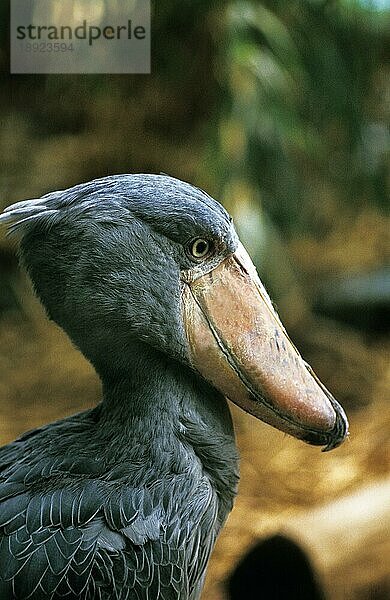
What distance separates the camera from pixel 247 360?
0.72 m

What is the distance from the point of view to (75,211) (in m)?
0.69

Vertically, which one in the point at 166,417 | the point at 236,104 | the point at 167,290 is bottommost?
the point at 166,417

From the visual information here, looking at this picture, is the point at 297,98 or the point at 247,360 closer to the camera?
the point at 247,360

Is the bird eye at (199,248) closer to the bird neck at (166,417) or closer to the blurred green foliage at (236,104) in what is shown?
the bird neck at (166,417)

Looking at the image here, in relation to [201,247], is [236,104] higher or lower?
higher

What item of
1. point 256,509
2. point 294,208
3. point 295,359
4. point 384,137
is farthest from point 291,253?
point 295,359

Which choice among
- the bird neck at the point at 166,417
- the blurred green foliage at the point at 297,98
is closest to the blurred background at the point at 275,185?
the blurred green foliage at the point at 297,98

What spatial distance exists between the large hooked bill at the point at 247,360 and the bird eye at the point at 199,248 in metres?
0.02

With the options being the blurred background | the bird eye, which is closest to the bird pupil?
the bird eye

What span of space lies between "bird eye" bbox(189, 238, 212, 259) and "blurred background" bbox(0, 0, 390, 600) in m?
0.35

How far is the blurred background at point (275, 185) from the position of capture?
1.08 m

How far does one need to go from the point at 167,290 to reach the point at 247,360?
0.28 ft

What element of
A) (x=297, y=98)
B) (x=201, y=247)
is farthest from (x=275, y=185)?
(x=201, y=247)

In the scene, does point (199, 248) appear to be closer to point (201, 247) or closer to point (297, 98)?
point (201, 247)
